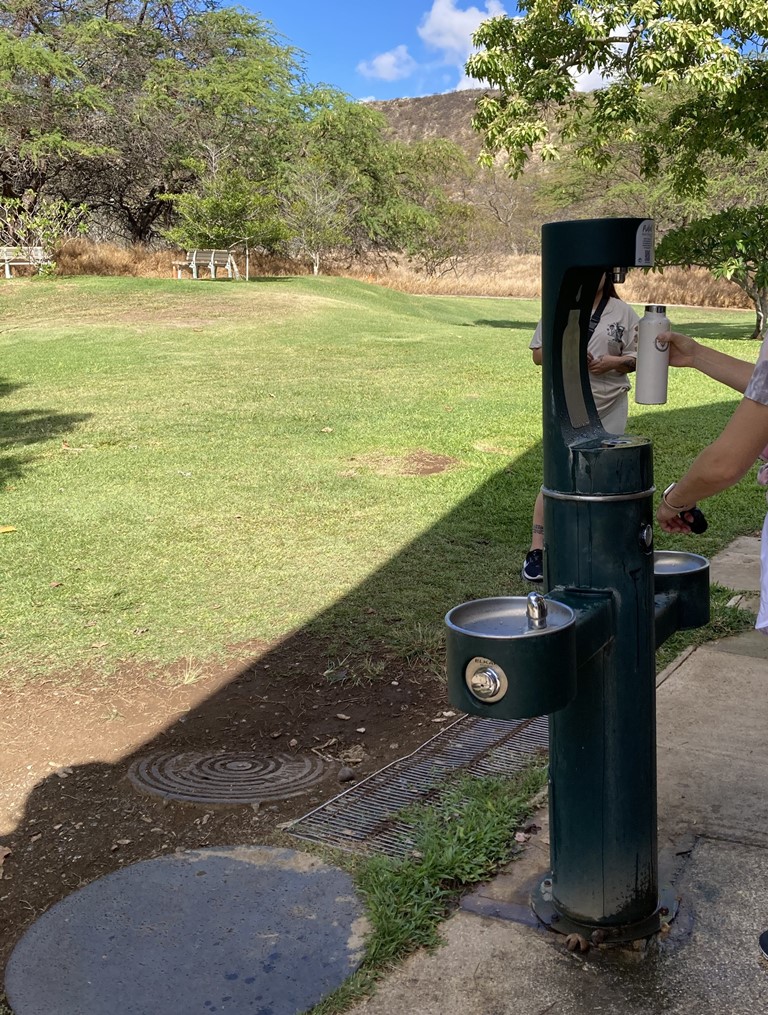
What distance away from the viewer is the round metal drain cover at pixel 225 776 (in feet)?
11.6

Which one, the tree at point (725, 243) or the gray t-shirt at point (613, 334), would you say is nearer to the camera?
the gray t-shirt at point (613, 334)

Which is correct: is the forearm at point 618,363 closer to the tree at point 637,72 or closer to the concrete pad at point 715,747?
the concrete pad at point 715,747

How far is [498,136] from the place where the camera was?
16.9 meters

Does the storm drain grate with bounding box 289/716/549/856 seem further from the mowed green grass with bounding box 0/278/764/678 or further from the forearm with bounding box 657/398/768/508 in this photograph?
the forearm with bounding box 657/398/768/508

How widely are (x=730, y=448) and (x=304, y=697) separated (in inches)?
99.0

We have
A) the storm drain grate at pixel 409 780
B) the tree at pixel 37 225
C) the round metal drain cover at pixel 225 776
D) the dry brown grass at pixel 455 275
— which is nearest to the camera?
the storm drain grate at pixel 409 780

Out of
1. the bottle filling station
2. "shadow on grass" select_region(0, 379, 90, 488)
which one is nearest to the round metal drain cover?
the bottle filling station

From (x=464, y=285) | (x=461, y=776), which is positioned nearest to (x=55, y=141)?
(x=464, y=285)

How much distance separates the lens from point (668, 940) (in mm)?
2490

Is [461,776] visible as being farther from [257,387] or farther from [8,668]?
[257,387]

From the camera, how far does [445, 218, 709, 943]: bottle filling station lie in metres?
2.27

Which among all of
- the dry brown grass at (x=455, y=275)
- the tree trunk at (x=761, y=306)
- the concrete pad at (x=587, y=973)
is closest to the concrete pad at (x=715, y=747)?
the concrete pad at (x=587, y=973)

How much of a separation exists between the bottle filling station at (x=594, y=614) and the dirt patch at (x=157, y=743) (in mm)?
1033

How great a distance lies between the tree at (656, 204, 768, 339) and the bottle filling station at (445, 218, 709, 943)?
8.64m
